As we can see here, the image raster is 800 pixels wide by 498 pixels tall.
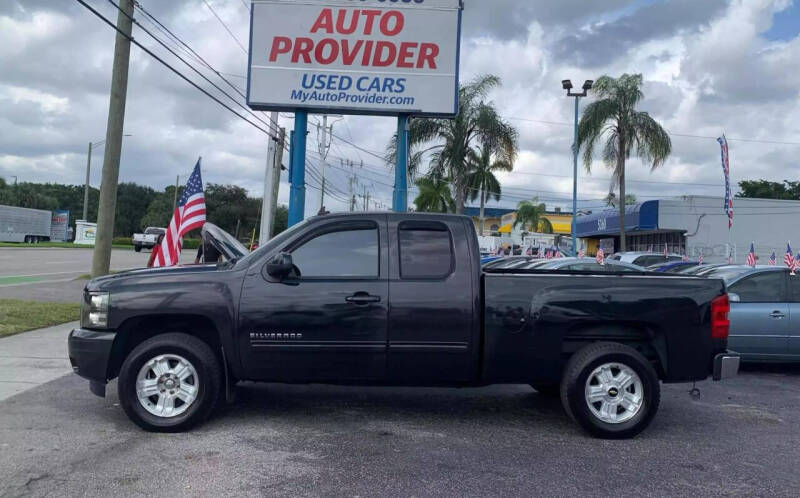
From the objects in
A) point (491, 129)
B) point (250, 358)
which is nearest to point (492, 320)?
point (250, 358)

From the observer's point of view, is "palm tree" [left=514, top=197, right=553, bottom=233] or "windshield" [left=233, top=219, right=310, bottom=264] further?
"palm tree" [left=514, top=197, right=553, bottom=233]

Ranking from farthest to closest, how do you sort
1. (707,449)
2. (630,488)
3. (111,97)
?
(111,97)
(707,449)
(630,488)

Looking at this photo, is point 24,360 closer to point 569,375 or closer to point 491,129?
point 569,375

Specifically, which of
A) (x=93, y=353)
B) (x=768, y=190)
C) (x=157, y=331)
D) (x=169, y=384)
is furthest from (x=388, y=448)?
(x=768, y=190)

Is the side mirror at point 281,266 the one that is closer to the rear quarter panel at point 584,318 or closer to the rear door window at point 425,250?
the rear door window at point 425,250

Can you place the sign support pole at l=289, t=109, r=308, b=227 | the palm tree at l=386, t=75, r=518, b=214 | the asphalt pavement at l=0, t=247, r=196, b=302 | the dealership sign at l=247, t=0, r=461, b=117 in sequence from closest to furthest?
the dealership sign at l=247, t=0, r=461, b=117 → the sign support pole at l=289, t=109, r=308, b=227 → the asphalt pavement at l=0, t=247, r=196, b=302 → the palm tree at l=386, t=75, r=518, b=214

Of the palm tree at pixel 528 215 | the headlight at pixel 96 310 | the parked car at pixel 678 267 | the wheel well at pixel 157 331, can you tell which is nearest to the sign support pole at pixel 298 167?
the parked car at pixel 678 267

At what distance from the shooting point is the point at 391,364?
5.53 m

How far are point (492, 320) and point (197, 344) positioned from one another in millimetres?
2428

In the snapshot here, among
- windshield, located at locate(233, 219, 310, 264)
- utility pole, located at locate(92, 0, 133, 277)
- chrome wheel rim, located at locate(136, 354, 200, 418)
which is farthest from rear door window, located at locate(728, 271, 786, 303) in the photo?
utility pole, located at locate(92, 0, 133, 277)

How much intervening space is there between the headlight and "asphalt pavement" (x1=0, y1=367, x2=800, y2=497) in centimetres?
87

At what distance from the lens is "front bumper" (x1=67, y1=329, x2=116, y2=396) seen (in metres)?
5.48

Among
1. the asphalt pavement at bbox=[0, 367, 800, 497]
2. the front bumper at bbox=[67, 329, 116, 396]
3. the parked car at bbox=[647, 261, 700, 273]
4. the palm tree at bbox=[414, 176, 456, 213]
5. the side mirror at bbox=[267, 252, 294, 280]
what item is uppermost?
the palm tree at bbox=[414, 176, 456, 213]

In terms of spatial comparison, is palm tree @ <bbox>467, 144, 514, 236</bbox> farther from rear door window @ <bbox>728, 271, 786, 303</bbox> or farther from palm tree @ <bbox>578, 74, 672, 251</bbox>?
rear door window @ <bbox>728, 271, 786, 303</bbox>
